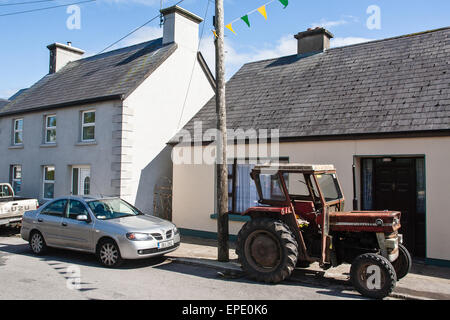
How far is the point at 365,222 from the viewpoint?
21.5ft

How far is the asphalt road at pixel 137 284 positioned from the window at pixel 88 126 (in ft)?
21.2

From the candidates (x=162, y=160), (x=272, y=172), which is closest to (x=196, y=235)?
(x=162, y=160)

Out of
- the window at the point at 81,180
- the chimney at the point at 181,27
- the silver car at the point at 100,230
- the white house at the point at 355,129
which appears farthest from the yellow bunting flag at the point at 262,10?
the window at the point at 81,180

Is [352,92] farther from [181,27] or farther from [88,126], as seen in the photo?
[88,126]

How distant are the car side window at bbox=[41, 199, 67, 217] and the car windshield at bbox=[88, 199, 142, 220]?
778 millimetres

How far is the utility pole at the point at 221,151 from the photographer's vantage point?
8873 millimetres

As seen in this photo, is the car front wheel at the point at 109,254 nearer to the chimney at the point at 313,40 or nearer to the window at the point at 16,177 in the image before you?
the chimney at the point at 313,40

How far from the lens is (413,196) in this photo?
9250 millimetres

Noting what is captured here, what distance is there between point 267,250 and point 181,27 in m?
11.4

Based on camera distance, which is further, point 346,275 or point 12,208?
point 12,208

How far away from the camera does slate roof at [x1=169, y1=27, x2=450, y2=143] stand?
9.40 m

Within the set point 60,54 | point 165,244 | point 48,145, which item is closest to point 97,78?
point 48,145

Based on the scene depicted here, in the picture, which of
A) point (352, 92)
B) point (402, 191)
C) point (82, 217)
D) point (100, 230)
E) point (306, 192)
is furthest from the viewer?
point (352, 92)
